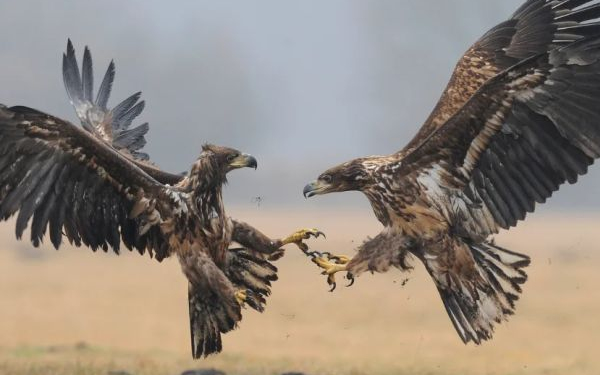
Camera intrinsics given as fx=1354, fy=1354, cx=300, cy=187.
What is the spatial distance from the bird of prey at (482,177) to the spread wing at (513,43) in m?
0.40

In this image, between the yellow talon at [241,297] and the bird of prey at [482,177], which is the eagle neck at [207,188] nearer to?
the yellow talon at [241,297]

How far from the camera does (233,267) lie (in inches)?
512

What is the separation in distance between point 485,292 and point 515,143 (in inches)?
58.0

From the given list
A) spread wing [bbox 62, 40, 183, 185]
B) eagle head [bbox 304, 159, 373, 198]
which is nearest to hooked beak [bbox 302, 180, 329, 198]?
eagle head [bbox 304, 159, 373, 198]

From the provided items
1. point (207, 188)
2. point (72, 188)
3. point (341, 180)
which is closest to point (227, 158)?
point (207, 188)

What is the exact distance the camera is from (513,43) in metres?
14.4

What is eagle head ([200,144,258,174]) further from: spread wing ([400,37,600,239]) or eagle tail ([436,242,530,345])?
eagle tail ([436,242,530,345])

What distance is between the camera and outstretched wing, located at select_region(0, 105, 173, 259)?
39.9 ft

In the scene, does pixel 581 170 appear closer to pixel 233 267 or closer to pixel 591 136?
pixel 591 136

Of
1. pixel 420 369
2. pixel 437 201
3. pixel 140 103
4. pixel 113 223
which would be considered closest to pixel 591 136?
pixel 437 201

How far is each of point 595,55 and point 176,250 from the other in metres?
4.21

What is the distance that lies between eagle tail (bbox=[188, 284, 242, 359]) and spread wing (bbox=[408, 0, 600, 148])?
260cm

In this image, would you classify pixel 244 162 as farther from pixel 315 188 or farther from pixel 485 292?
pixel 485 292

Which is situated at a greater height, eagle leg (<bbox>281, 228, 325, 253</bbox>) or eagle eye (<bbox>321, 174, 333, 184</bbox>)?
eagle eye (<bbox>321, 174, 333, 184</bbox>)
